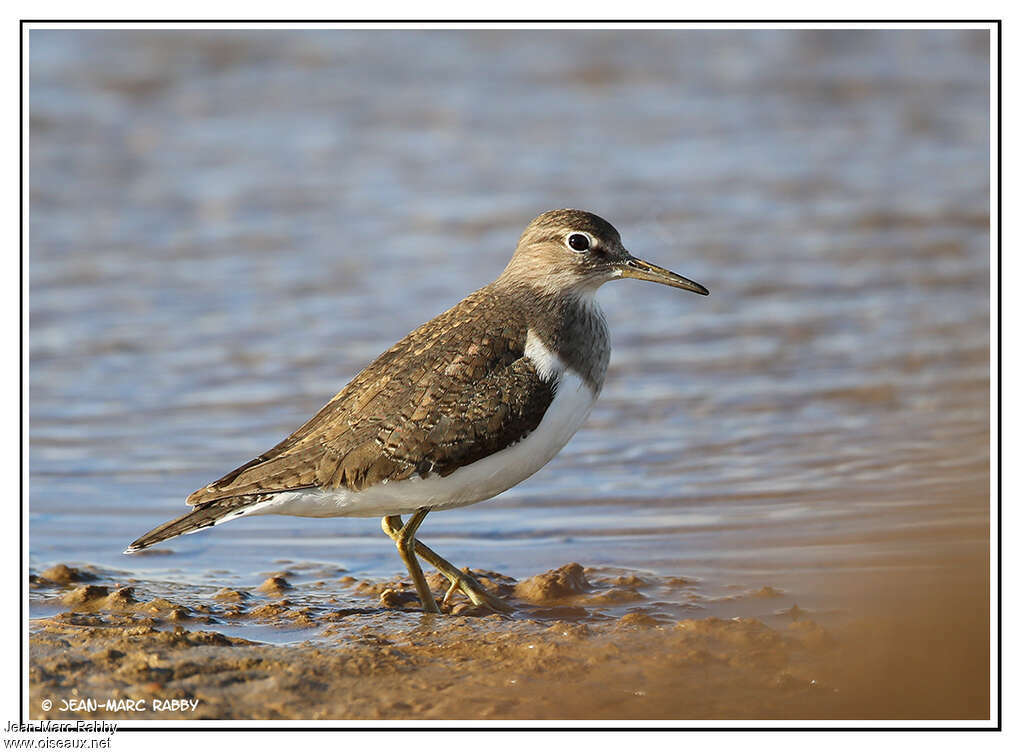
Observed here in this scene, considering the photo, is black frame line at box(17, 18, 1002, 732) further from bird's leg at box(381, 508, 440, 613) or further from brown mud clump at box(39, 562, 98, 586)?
bird's leg at box(381, 508, 440, 613)

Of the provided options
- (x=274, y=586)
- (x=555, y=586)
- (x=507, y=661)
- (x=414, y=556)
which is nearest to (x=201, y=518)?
(x=274, y=586)

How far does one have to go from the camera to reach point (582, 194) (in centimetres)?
1365

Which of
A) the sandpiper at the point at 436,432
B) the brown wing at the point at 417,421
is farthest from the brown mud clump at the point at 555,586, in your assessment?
the brown wing at the point at 417,421

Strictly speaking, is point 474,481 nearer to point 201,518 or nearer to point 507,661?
point 507,661

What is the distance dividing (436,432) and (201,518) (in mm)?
1251

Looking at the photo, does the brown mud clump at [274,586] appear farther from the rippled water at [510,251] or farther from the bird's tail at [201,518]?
the bird's tail at [201,518]

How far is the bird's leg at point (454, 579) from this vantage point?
22.1 feet

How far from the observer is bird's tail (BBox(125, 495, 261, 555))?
20.6ft

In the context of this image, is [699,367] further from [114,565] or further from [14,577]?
[14,577]

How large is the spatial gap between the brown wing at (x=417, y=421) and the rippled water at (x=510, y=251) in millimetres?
1207

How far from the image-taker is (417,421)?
6.39 metres

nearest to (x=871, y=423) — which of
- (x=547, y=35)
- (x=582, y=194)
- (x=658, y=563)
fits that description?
(x=658, y=563)

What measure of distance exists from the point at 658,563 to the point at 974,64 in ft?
40.6

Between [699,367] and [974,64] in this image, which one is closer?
[699,367]
